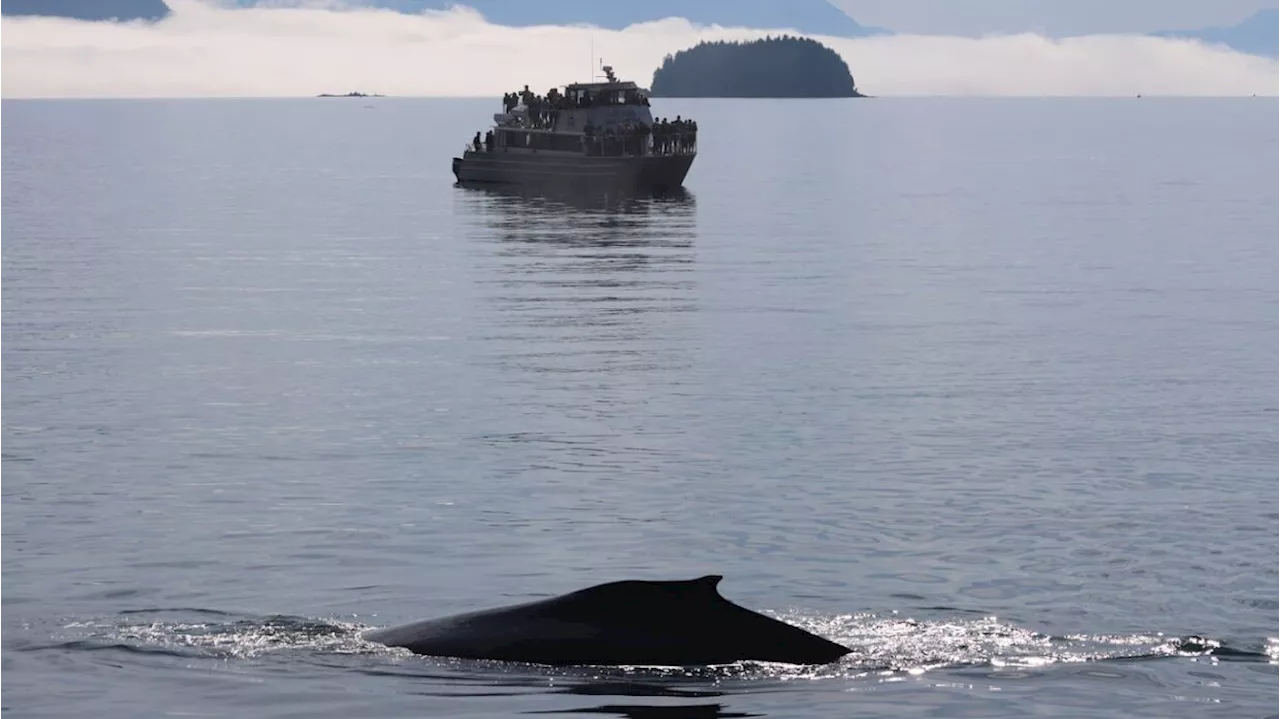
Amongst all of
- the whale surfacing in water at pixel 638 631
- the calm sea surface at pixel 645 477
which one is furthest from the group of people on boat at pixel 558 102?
the whale surfacing in water at pixel 638 631

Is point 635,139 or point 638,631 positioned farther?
point 635,139

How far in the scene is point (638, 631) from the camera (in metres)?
13.7

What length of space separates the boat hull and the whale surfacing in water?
282 ft

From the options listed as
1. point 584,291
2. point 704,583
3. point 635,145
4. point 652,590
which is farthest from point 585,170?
point 704,583

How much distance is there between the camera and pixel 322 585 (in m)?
17.7

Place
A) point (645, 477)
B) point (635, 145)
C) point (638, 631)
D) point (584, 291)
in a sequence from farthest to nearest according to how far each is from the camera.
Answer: point (635, 145) → point (584, 291) → point (645, 477) → point (638, 631)

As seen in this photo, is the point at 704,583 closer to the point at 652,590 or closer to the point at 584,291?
A: the point at 652,590

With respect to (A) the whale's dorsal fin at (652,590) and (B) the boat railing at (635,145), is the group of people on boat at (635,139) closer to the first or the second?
(B) the boat railing at (635,145)

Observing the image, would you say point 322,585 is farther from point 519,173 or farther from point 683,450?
point 519,173

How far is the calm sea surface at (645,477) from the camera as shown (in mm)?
14688

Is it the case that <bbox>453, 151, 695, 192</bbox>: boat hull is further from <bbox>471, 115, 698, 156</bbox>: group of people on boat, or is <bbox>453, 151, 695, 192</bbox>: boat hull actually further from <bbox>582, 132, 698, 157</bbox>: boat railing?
<bbox>471, 115, 698, 156</bbox>: group of people on boat

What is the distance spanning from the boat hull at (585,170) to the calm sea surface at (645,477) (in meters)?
41.8

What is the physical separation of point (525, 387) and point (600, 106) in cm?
7245

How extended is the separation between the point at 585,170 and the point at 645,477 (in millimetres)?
77696
